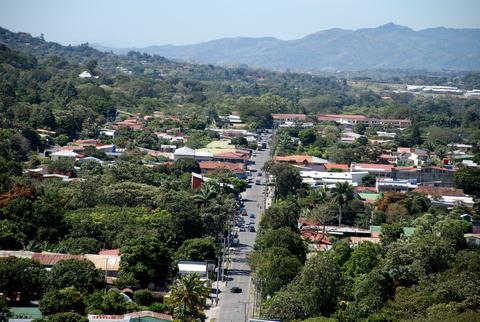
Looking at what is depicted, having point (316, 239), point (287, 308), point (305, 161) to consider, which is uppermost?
point (287, 308)

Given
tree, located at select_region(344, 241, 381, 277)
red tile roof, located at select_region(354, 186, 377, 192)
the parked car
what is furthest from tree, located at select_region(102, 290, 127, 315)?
red tile roof, located at select_region(354, 186, 377, 192)

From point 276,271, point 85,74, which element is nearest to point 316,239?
point 276,271

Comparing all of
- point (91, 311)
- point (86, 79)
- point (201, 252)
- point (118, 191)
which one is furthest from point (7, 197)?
point (86, 79)

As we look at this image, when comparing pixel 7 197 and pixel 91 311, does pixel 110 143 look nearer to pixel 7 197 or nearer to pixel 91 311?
pixel 7 197

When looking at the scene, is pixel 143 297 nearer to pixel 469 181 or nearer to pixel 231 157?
pixel 469 181

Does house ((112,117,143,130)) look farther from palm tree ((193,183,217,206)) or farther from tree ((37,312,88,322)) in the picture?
tree ((37,312,88,322))

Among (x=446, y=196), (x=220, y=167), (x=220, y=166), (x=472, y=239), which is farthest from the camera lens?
(x=220, y=166)
